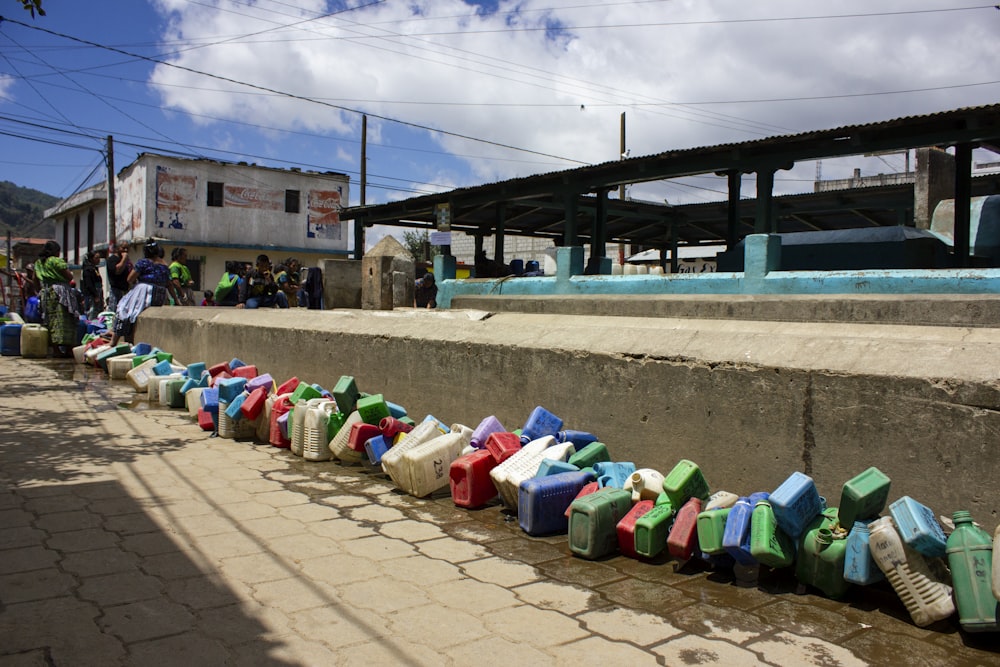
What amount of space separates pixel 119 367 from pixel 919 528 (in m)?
9.31

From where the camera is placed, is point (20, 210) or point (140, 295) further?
point (20, 210)

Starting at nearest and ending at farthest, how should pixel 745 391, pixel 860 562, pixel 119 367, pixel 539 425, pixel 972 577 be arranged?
1. pixel 972 577
2. pixel 860 562
3. pixel 745 391
4. pixel 539 425
5. pixel 119 367

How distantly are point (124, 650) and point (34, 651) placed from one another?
0.28 meters

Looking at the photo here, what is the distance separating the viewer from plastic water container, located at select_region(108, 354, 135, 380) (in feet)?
30.6

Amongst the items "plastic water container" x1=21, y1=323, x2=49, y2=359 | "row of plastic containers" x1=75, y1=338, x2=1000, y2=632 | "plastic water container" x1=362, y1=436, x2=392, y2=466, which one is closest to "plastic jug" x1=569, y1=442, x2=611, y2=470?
"row of plastic containers" x1=75, y1=338, x2=1000, y2=632

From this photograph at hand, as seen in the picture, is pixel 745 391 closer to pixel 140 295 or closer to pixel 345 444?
pixel 345 444

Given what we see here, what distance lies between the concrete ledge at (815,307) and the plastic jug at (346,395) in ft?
11.4

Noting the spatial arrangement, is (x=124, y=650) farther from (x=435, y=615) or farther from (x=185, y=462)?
(x=185, y=462)

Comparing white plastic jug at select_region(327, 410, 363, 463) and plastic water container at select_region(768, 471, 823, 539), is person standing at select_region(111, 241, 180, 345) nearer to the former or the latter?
white plastic jug at select_region(327, 410, 363, 463)

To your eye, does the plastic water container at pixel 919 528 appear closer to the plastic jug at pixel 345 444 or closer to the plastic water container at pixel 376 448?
the plastic water container at pixel 376 448

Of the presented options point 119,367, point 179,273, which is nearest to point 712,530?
point 119,367

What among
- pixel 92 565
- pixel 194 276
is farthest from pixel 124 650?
pixel 194 276

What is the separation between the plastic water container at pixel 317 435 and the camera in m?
5.35

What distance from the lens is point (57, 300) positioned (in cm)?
1154
